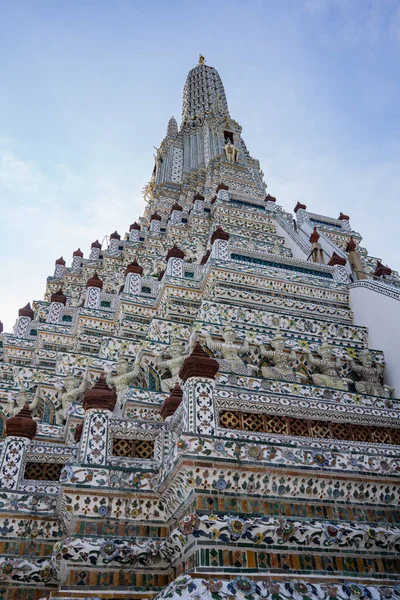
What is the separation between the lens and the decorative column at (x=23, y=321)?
17.9 metres

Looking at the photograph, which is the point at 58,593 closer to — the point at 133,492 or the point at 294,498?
the point at 133,492

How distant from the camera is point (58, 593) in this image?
16.5ft

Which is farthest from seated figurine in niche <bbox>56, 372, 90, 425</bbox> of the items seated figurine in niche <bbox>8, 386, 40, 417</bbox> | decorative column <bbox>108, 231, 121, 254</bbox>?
decorative column <bbox>108, 231, 121, 254</bbox>

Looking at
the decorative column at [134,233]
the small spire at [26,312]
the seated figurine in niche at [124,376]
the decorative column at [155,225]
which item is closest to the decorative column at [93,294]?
the small spire at [26,312]

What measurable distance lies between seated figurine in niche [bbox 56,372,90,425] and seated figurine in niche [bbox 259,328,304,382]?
371 cm

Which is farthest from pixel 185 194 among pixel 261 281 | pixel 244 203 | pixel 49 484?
pixel 49 484

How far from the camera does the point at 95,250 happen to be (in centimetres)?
2536

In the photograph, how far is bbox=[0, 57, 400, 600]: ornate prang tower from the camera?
4832 mm

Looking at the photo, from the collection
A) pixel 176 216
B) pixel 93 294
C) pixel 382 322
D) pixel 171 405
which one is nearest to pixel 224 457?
pixel 171 405

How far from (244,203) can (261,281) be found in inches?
360

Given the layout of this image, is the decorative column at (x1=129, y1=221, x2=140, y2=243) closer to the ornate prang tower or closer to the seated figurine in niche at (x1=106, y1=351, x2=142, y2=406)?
the ornate prang tower

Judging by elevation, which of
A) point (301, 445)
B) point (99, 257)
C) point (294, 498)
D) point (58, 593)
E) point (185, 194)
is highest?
point (185, 194)

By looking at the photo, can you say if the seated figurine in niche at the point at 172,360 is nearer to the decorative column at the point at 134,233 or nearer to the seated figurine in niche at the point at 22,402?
the seated figurine in niche at the point at 22,402

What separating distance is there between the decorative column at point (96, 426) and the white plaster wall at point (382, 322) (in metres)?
4.35
